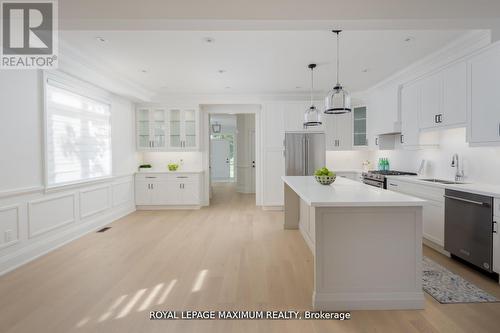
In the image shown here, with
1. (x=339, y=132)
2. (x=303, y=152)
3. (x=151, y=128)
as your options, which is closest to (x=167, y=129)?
(x=151, y=128)

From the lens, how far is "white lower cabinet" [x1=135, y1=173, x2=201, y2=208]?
19.9ft

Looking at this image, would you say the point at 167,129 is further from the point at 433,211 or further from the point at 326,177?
the point at 433,211

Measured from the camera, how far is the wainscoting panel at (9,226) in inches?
113

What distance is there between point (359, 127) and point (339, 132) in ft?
1.51

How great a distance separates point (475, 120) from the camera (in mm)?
3057

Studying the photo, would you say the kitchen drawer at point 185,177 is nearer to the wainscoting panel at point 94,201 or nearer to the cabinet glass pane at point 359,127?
the wainscoting panel at point 94,201

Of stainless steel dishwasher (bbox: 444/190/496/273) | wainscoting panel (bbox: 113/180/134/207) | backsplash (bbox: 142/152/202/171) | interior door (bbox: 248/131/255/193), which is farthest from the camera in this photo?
interior door (bbox: 248/131/255/193)

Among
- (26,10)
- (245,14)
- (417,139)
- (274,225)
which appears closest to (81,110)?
(26,10)

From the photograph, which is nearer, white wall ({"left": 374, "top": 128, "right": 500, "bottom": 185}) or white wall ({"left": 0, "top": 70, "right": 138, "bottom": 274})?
white wall ({"left": 0, "top": 70, "right": 138, "bottom": 274})

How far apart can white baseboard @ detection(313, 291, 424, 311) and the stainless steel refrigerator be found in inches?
150

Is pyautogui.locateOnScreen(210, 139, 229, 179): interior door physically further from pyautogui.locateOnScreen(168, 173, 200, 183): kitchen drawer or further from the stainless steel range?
the stainless steel range

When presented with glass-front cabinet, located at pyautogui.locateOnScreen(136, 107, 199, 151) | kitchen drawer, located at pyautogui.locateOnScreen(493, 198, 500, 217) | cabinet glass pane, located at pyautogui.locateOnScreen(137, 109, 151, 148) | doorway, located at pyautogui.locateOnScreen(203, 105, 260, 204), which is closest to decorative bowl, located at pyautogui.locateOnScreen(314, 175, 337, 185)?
kitchen drawer, located at pyautogui.locateOnScreen(493, 198, 500, 217)

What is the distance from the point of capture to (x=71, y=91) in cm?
405

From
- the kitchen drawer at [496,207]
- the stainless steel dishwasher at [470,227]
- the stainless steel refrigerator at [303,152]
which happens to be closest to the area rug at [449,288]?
the stainless steel dishwasher at [470,227]
